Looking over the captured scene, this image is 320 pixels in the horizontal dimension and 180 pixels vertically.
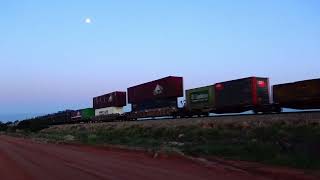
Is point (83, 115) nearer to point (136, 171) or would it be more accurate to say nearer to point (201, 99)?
point (201, 99)

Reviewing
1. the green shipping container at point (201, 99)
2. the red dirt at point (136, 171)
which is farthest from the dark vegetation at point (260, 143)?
the green shipping container at point (201, 99)

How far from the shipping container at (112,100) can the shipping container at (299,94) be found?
109 feet

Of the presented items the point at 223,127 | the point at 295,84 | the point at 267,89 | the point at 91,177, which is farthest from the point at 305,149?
the point at 267,89

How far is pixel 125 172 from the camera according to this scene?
1457 cm

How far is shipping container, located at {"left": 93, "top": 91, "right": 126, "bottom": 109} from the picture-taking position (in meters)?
62.8

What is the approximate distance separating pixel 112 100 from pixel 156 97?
16690 millimetres

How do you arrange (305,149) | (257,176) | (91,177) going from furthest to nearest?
1. (305,149)
2. (91,177)
3. (257,176)

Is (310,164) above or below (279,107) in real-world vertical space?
below

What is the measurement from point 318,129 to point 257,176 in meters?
9.00

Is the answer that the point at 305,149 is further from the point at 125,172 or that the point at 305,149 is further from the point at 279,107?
the point at 279,107

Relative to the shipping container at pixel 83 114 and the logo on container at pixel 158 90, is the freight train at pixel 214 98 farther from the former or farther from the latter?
the shipping container at pixel 83 114

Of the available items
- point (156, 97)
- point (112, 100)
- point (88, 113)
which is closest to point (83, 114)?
point (88, 113)

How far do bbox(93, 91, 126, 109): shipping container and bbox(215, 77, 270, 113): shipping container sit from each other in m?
26.5

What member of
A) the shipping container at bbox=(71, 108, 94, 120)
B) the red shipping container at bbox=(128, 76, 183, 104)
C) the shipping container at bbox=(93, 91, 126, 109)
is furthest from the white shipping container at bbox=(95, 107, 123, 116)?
the red shipping container at bbox=(128, 76, 183, 104)
